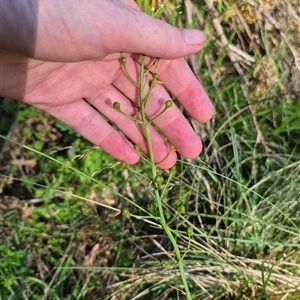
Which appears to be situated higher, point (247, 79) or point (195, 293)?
point (247, 79)

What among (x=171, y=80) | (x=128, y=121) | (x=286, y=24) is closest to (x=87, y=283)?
(x=128, y=121)

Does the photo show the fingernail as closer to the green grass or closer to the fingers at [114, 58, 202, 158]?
the fingers at [114, 58, 202, 158]

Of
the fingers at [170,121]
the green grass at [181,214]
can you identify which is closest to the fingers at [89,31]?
the fingers at [170,121]

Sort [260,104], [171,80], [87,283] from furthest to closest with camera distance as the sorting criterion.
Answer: [260,104]
[87,283]
[171,80]

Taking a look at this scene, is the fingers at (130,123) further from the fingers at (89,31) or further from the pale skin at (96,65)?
the fingers at (89,31)

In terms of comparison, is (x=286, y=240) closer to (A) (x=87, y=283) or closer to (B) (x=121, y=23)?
(A) (x=87, y=283)

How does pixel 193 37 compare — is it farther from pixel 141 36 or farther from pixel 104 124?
pixel 104 124

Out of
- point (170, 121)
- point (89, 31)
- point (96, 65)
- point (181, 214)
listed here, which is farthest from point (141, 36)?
point (181, 214)

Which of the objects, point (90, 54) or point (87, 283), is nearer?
point (90, 54)
